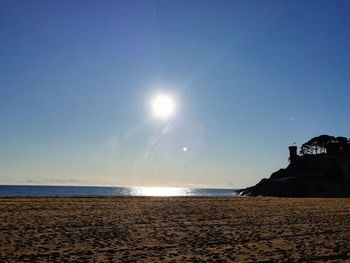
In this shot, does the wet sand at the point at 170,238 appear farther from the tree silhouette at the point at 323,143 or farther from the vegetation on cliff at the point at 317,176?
the tree silhouette at the point at 323,143

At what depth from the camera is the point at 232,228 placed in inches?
904

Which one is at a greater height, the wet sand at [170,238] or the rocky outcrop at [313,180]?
the rocky outcrop at [313,180]

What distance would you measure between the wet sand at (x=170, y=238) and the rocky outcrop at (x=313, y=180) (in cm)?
7629

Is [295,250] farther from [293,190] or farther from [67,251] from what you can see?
[293,190]

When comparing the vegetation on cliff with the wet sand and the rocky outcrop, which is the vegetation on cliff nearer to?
the rocky outcrop

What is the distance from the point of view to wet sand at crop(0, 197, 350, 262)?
596 inches

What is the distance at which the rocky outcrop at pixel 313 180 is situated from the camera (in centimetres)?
10056

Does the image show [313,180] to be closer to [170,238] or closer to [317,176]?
[317,176]

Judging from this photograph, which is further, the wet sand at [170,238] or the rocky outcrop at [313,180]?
the rocky outcrop at [313,180]

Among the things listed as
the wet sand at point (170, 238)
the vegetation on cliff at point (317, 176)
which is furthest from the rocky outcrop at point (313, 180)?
the wet sand at point (170, 238)

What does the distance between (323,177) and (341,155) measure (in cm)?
2775

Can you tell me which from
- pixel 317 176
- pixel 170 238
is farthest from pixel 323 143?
A: pixel 170 238

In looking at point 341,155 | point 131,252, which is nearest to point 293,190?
point 341,155

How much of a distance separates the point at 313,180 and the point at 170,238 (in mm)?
100944
